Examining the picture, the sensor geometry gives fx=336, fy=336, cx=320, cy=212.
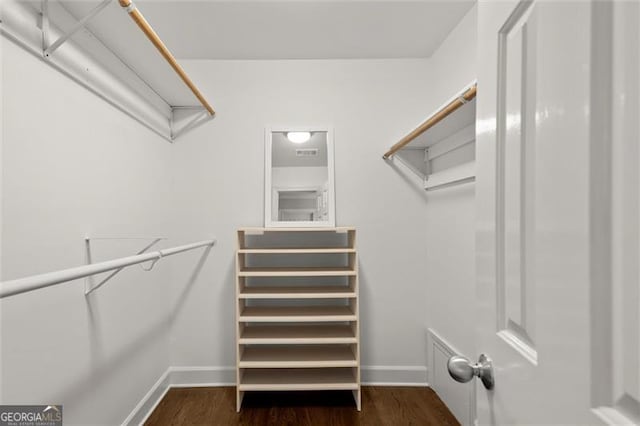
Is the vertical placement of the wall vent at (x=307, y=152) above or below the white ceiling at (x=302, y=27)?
below

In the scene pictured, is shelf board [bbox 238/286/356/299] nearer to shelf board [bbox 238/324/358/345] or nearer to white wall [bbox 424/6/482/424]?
shelf board [bbox 238/324/358/345]

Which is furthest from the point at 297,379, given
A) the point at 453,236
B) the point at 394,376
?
the point at 453,236

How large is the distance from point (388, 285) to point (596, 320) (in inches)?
78.1

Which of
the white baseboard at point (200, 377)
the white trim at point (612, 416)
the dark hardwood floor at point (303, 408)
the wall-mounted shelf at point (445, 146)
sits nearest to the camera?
the white trim at point (612, 416)

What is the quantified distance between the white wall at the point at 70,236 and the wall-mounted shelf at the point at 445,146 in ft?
4.80

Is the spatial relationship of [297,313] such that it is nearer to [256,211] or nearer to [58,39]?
[256,211]

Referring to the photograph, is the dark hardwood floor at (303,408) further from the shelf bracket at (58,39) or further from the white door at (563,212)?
the shelf bracket at (58,39)

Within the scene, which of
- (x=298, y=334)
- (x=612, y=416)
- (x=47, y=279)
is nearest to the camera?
(x=612, y=416)

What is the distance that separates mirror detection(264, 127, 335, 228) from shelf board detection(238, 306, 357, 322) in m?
0.54

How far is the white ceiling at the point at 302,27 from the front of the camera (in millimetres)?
1742

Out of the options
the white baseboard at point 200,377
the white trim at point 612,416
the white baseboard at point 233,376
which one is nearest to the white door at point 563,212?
the white trim at point 612,416

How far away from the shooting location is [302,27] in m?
1.93

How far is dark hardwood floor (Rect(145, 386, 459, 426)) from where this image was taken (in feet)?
5.99

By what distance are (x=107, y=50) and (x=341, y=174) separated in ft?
4.73
